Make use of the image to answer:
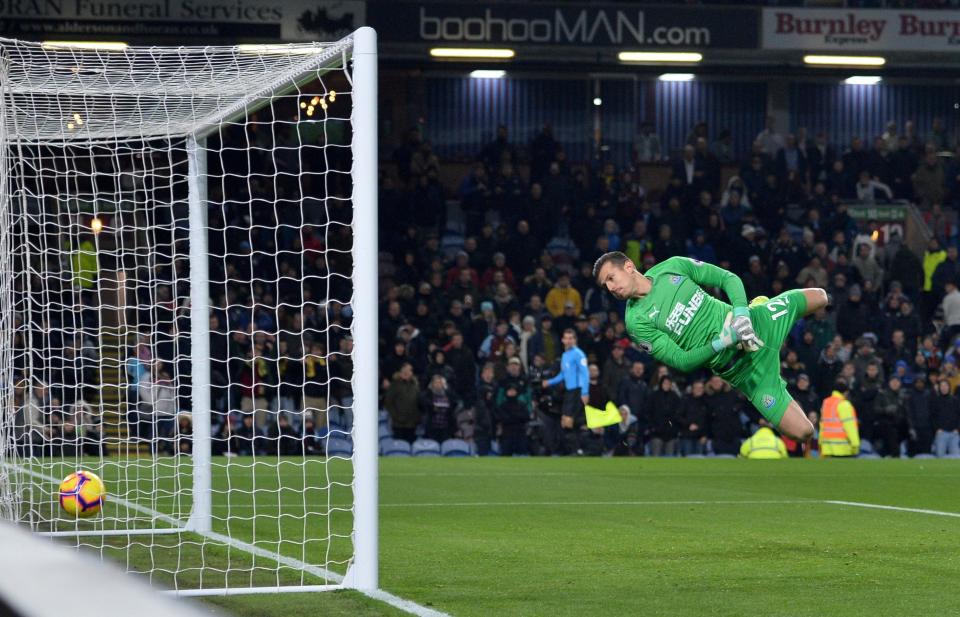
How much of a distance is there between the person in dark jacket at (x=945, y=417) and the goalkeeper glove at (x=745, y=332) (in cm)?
1486

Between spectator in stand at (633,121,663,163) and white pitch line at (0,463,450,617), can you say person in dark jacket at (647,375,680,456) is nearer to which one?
spectator in stand at (633,121,663,163)

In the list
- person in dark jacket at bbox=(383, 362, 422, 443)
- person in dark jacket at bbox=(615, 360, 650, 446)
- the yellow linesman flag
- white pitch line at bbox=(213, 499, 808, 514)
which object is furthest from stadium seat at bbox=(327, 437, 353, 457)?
white pitch line at bbox=(213, 499, 808, 514)

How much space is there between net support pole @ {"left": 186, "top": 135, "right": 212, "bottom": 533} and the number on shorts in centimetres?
363

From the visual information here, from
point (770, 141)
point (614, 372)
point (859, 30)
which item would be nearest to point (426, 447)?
point (614, 372)

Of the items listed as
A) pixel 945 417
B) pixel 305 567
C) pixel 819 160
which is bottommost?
pixel 945 417

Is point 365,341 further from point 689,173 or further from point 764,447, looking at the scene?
point 689,173

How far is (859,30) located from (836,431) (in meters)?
9.11

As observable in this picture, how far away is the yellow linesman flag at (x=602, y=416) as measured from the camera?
18047 millimetres

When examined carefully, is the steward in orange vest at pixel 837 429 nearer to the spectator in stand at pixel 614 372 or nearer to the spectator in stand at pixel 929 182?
the spectator in stand at pixel 614 372

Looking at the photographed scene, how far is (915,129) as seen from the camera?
30.4m

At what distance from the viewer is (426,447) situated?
20688mm

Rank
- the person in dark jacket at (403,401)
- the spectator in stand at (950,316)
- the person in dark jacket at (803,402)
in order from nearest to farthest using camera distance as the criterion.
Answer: the person in dark jacket at (403,401) → the person in dark jacket at (803,402) → the spectator in stand at (950,316)

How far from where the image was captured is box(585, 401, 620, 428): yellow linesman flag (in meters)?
18.0

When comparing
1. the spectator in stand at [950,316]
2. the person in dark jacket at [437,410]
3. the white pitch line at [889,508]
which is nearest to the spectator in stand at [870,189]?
the spectator in stand at [950,316]
